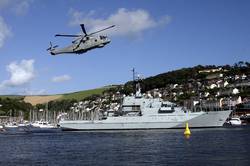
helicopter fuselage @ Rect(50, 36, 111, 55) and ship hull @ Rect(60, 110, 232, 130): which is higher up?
helicopter fuselage @ Rect(50, 36, 111, 55)

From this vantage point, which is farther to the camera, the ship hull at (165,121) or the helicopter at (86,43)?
the ship hull at (165,121)

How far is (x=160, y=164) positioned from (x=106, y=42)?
2180cm

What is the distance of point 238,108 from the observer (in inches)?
7466

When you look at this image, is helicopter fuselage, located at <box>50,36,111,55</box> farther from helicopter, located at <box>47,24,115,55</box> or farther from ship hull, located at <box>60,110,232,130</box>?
ship hull, located at <box>60,110,232,130</box>

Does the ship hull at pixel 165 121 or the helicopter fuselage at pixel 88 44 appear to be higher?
the helicopter fuselage at pixel 88 44

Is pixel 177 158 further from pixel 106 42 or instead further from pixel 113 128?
pixel 113 128

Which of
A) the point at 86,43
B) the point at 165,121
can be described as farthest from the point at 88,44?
the point at 165,121

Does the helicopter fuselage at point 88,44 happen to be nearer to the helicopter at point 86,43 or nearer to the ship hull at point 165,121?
the helicopter at point 86,43

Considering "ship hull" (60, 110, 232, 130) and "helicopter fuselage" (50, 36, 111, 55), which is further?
"ship hull" (60, 110, 232, 130)

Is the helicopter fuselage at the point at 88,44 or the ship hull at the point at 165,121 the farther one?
the ship hull at the point at 165,121

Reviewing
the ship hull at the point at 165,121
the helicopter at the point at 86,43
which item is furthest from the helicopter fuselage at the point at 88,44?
the ship hull at the point at 165,121

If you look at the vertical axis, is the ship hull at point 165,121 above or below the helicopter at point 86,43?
below

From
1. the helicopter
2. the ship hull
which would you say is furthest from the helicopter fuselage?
the ship hull

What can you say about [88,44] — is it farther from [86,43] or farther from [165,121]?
[165,121]
